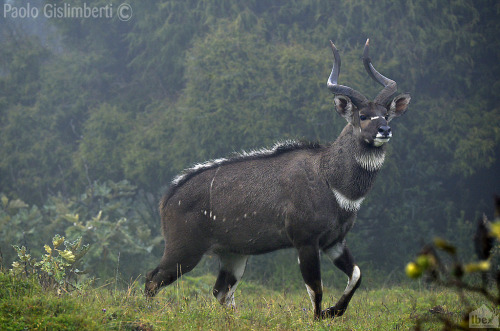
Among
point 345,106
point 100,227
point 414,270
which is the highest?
point 414,270

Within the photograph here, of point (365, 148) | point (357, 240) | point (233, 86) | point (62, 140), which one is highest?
point (365, 148)

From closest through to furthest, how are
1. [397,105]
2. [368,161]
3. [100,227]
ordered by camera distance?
[368,161]
[397,105]
[100,227]

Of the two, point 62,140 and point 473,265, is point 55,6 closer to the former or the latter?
point 62,140

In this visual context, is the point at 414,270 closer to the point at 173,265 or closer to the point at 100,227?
the point at 173,265

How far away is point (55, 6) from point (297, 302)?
37.1 feet

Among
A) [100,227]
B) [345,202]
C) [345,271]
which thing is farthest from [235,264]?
[100,227]

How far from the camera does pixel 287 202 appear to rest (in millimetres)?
6617

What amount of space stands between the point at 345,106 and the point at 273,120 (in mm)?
5352

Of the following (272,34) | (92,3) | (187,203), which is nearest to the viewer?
(187,203)

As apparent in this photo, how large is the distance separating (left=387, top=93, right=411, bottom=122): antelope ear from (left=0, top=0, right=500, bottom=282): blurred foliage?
4.94m

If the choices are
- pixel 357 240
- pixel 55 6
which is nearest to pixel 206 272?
pixel 357 240

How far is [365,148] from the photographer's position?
259 inches

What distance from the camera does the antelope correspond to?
6.39 metres

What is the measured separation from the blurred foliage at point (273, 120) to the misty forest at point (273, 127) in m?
0.03
